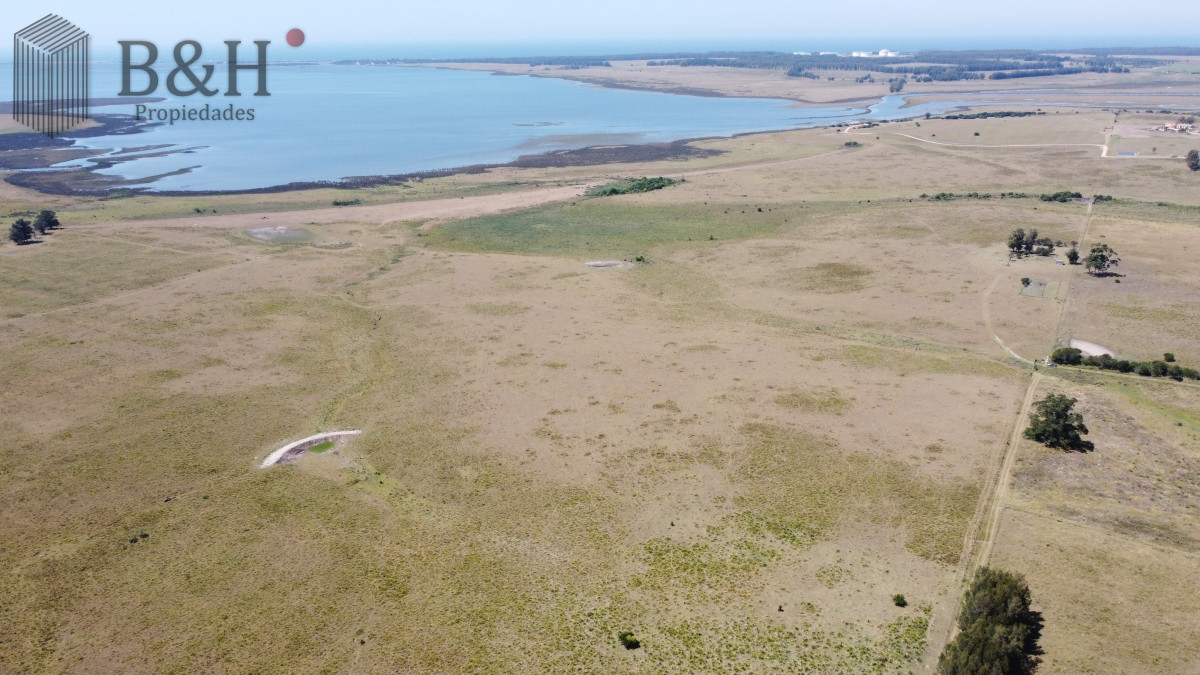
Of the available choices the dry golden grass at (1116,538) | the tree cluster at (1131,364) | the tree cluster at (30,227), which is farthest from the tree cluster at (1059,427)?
the tree cluster at (30,227)

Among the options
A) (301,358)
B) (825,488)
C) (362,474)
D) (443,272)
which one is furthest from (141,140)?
(825,488)

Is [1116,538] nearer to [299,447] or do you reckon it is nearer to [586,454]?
Answer: [586,454]

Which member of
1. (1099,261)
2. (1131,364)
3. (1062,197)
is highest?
(1062,197)

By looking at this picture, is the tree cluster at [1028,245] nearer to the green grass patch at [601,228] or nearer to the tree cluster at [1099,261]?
the tree cluster at [1099,261]

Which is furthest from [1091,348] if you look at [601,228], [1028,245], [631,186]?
[631,186]

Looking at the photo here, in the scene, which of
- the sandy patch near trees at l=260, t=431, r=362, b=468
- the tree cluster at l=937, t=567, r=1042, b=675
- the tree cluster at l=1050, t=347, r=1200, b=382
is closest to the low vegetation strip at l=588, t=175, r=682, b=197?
the tree cluster at l=1050, t=347, r=1200, b=382

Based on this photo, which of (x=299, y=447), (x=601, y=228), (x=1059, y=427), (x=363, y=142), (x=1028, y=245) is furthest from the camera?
(x=363, y=142)

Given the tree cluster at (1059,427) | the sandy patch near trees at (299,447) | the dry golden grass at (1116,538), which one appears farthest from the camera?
the sandy patch near trees at (299,447)

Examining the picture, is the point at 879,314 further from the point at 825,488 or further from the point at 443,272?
the point at 443,272
